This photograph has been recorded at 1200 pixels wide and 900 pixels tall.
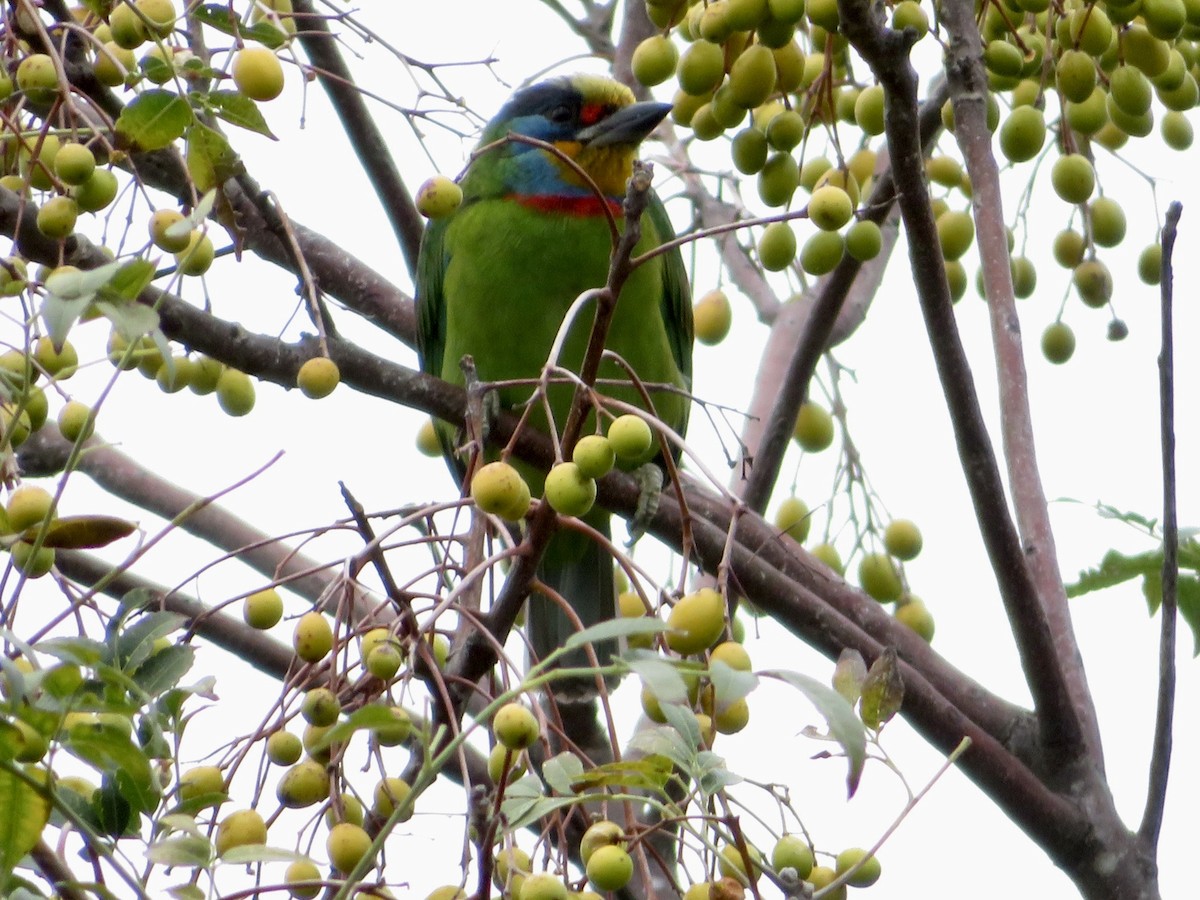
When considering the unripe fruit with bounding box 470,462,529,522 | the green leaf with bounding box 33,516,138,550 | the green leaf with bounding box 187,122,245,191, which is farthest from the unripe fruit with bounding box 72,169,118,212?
the unripe fruit with bounding box 470,462,529,522

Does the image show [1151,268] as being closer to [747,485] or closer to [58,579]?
[747,485]

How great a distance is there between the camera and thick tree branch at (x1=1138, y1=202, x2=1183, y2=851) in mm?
1638

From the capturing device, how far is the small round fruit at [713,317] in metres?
3.19

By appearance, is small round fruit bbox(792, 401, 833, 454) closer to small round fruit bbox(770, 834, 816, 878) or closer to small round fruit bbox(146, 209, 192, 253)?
small round fruit bbox(146, 209, 192, 253)

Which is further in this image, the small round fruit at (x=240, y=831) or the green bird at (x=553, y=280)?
the green bird at (x=553, y=280)

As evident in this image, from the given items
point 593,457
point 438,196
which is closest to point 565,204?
point 438,196

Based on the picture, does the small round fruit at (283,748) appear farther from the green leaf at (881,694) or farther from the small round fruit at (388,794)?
the green leaf at (881,694)

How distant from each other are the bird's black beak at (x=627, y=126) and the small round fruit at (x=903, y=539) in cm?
96

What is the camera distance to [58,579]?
1.60 meters

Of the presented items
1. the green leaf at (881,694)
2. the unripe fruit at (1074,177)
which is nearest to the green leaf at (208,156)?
the green leaf at (881,694)

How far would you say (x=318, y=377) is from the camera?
1.84 meters

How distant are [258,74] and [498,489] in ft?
2.00

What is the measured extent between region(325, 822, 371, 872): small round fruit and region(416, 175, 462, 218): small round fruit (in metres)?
0.84

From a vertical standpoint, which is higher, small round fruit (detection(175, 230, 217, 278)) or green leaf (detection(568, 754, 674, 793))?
small round fruit (detection(175, 230, 217, 278))
